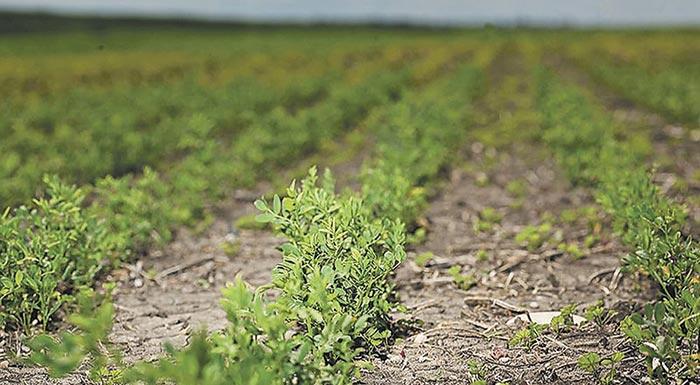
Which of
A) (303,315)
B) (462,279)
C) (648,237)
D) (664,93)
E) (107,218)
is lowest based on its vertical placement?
(462,279)

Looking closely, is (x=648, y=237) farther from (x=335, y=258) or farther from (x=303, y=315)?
(x=303, y=315)

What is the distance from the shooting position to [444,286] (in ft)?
16.3

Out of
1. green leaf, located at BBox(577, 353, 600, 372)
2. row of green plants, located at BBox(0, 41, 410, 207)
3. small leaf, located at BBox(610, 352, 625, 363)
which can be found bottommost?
row of green plants, located at BBox(0, 41, 410, 207)

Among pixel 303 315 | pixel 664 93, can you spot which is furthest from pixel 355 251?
pixel 664 93

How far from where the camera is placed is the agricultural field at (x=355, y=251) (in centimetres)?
329

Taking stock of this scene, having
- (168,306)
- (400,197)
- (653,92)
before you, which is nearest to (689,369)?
(400,197)

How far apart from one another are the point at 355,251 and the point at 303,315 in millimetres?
515

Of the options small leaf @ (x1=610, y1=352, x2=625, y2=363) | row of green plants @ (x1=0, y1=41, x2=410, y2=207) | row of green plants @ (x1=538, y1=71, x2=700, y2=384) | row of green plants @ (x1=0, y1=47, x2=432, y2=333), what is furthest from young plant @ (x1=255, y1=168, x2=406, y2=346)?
row of green plants @ (x1=0, y1=41, x2=410, y2=207)

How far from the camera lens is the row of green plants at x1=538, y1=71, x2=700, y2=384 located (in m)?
3.29

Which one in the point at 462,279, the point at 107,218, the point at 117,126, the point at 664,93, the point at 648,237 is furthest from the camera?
the point at 664,93

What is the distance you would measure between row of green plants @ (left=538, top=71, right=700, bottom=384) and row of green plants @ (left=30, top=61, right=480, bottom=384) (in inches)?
49.1

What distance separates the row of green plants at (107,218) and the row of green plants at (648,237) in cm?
310

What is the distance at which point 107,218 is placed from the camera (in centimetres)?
563

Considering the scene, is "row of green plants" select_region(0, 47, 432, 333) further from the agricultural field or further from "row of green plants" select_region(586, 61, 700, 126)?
"row of green plants" select_region(586, 61, 700, 126)
